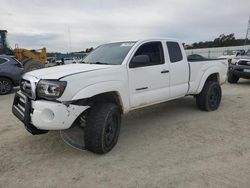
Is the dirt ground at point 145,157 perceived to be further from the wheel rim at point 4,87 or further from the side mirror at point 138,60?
the wheel rim at point 4,87

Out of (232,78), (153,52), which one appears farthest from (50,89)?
(232,78)

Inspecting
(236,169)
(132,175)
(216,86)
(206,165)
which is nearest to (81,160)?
(132,175)

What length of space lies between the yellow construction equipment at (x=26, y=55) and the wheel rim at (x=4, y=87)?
3.15m

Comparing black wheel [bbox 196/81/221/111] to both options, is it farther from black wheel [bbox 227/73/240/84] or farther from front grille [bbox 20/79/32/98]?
black wheel [bbox 227/73/240/84]

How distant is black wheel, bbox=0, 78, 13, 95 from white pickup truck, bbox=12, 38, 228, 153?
6.57 meters

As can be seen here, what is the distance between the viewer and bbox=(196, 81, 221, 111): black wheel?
6.75 m

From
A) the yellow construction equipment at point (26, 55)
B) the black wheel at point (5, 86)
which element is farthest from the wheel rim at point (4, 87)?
the yellow construction equipment at point (26, 55)

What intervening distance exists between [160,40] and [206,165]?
9.33 ft

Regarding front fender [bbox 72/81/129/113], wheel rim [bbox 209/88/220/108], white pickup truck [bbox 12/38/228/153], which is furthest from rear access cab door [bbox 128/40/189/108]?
wheel rim [bbox 209/88/220/108]

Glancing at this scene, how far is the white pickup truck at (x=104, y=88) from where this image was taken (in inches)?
152

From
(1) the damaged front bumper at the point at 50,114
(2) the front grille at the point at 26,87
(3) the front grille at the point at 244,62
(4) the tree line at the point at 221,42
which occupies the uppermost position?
(4) the tree line at the point at 221,42

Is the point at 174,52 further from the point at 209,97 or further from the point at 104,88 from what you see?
the point at 104,88

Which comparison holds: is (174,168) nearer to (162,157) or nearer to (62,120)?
(162,157)

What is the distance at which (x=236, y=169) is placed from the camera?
12.3ft
